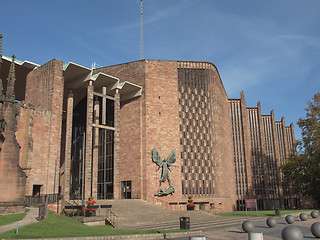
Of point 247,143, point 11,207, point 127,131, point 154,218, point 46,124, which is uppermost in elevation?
point 247,143

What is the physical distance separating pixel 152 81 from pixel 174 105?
15.8 ft

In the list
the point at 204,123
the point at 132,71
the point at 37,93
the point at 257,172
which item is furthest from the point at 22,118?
the point at 257,172

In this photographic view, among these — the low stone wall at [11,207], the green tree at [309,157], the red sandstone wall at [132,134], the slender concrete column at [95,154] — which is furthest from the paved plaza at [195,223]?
the green tree at [309,157]

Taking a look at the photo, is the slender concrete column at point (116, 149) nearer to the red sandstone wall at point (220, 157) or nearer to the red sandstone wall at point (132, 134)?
the red sandstone wall at point (132, 134)

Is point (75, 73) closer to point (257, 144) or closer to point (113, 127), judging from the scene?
point (113, 127)

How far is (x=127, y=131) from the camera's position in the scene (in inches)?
1697

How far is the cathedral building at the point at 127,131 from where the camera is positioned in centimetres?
3300

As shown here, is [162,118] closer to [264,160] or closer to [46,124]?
[46,124]

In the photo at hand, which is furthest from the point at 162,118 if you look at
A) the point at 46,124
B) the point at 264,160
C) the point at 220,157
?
the point at 264,160

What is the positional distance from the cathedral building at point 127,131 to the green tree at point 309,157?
37.9ft

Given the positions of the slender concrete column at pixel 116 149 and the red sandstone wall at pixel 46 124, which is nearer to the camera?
→ the red sandstone wall at pixel 46 124

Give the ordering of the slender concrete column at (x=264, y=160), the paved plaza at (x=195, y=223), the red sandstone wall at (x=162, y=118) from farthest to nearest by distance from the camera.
Result: the slender concrete column at (x=264, y=160), the red sandstone wall at (x=162, y=118), the paved plaza at (x=195, y=223)

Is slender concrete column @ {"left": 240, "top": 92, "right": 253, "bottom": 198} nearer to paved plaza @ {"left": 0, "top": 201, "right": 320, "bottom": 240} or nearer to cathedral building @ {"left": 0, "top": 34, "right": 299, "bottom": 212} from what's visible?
cathedral building @ {"left": 0, "top": 34, "right": 299, "bottom": 212}

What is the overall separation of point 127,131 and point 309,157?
87.0ft
